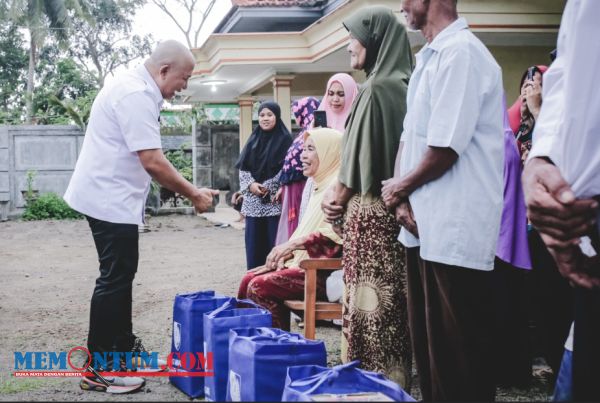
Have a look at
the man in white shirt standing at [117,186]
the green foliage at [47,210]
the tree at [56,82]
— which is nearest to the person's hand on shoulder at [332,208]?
the man in white shirt standing at [117,186]

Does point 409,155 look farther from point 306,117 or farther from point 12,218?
point 12,218

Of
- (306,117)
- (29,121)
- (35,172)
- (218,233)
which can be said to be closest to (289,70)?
(218,233)

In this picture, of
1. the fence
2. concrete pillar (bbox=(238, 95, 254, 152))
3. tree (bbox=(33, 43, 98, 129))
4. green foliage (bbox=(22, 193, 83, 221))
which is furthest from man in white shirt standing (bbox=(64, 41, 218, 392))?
tree (bbox=(33, 43, 98, 129))

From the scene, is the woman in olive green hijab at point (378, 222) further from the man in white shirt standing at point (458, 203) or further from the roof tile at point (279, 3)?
the roof tile at point (279, 3)

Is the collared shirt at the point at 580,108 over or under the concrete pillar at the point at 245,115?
under

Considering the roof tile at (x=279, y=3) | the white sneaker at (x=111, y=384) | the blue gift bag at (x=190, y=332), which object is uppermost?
the roof tile at (x=279, y=3)

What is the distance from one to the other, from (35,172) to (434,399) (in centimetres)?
1552

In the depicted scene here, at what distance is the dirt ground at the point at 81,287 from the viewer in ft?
12.1

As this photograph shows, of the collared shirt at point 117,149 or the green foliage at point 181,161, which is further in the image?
the green foliage at point 181,161

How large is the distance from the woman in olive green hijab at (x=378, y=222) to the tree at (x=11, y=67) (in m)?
30.9

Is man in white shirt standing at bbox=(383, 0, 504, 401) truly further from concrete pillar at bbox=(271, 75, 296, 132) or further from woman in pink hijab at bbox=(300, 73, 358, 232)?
concrete pillar at bbox=(271, 75, 296, 132)

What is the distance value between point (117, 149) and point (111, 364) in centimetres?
114

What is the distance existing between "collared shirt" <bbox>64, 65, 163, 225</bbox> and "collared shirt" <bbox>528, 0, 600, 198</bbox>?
235cm

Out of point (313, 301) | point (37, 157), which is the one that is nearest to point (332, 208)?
point (313, 301)
